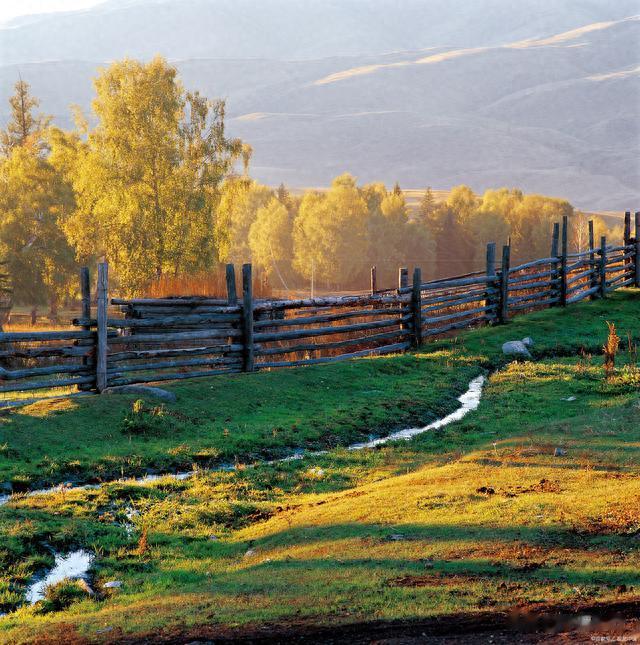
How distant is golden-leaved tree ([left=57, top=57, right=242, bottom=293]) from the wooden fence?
9.16 metres

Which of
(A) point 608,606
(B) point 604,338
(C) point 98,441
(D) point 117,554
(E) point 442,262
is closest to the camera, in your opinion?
(A) point 608,606

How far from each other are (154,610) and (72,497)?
4301mm

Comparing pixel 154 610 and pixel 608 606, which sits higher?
pixel 608 606

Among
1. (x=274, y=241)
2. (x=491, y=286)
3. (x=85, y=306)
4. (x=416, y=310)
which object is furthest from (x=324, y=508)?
(x=274, y=241)

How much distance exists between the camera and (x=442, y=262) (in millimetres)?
99500

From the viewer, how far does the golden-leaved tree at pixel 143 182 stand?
45.9 metres

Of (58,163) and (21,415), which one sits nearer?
(21,415)

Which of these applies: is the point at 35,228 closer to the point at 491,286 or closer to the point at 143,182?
the point at 143,182

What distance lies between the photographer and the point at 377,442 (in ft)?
48.2

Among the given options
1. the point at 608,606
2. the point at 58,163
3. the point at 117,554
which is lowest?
the point at 117,554

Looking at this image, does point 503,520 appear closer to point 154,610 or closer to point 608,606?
point 608,606

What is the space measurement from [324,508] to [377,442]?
4793 mm

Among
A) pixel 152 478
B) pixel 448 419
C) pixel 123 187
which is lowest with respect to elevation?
pixel 152 478

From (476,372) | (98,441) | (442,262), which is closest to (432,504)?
(98,441)
